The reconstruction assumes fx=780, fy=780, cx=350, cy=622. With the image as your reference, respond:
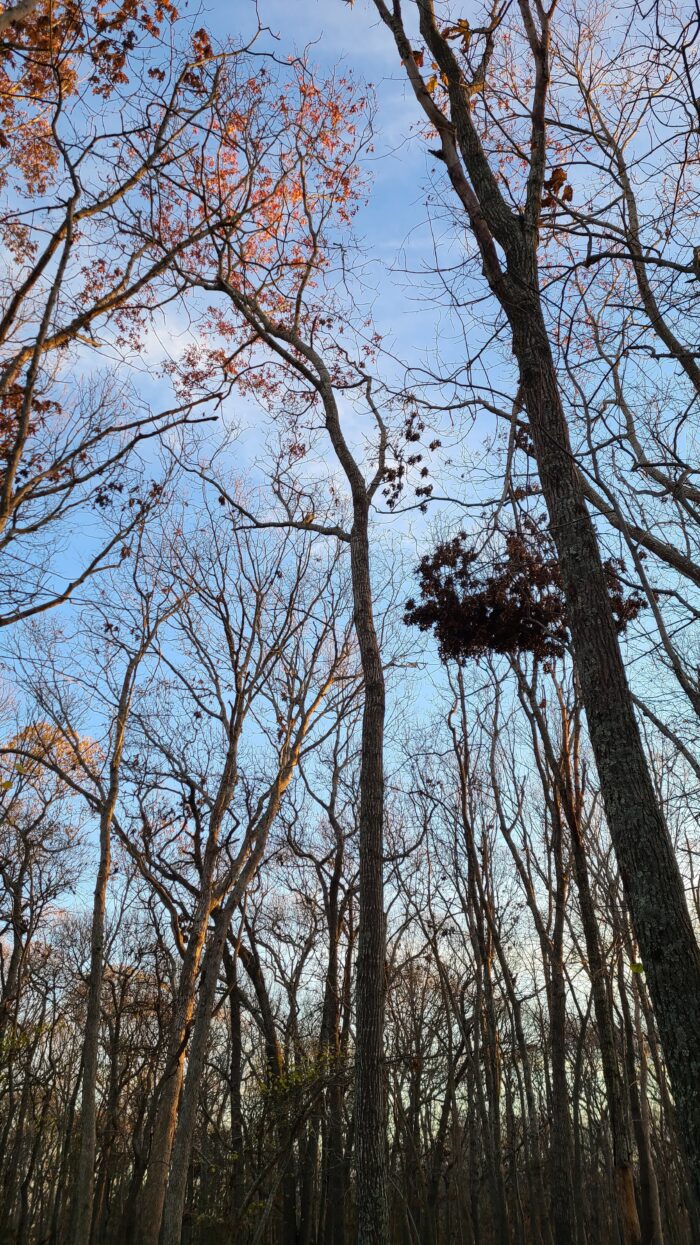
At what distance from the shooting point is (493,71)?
6984mm

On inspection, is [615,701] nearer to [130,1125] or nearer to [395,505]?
[395,505]

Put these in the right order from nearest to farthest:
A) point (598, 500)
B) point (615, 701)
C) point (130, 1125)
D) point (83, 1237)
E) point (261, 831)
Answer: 1. point (615, 701)
2. point (598, 500)
3. point (83, 1237)
4. point (261, 831)
5. point (130, 1125)

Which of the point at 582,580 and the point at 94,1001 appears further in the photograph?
the point at 94,1001

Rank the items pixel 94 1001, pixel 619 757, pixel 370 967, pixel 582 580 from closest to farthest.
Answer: pixel 619 757 → pixel 582 580 → pixel 370 967 → pixel 94 1001

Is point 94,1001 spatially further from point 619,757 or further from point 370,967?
point 619,757

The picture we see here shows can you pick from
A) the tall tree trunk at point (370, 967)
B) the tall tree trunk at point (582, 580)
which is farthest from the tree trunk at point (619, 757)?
the tall tree trunk at point (370, 967)

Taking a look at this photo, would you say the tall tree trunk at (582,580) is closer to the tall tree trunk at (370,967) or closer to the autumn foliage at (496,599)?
the autumn foliage at (496,599)

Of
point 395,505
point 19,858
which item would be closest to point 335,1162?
point 19,858

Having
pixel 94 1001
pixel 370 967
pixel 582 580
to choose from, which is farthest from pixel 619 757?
pixel 94 1001

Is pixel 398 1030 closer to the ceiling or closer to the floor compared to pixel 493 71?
closer to the floor

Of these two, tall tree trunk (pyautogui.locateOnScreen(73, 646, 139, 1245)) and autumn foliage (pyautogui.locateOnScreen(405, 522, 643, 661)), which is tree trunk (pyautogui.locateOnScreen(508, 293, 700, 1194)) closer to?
autumn foliage (pyautogui.locateOnScreen(405, 522, 643, 661))

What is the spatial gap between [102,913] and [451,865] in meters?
7.89

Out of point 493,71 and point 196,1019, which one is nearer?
point 493,71

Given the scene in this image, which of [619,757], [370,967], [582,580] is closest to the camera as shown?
[619,757]
